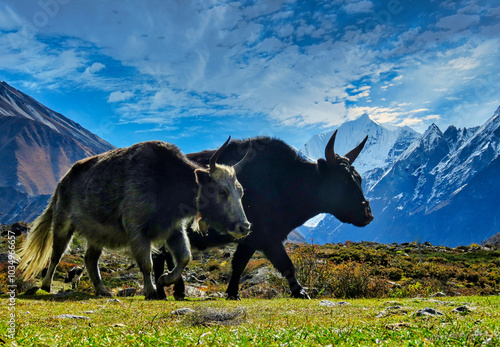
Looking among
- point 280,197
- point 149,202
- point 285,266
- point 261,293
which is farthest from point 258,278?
point 149,202

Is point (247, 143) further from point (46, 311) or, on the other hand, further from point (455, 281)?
point (455, 281)

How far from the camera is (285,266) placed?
32.4 ft

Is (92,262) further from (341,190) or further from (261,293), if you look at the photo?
(341,190)

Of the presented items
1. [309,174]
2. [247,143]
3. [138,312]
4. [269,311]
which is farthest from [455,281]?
[138,312]

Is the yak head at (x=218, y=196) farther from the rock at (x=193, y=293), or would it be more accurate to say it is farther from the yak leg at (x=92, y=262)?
the rock at (x=193, y=293)

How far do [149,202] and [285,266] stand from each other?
396 centimetres

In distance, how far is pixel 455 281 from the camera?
18625 millimetres

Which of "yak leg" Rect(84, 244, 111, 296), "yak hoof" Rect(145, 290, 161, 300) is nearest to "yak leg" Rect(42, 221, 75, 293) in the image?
"yak leg" Rect(84, 244, 111, 296)

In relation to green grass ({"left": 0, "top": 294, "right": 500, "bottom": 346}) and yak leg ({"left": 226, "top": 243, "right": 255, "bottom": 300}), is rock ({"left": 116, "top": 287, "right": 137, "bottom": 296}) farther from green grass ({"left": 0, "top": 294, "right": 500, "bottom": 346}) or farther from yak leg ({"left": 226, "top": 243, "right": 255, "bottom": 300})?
green grass ({"left": 0, "top": 294, "right": 500, "bottom": 346})

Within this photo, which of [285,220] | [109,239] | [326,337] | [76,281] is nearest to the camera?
[326,337]

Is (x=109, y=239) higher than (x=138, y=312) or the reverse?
higher

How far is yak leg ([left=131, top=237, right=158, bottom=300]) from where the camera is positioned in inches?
330

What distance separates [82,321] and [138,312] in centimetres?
103

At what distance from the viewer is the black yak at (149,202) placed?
8.52 metres
